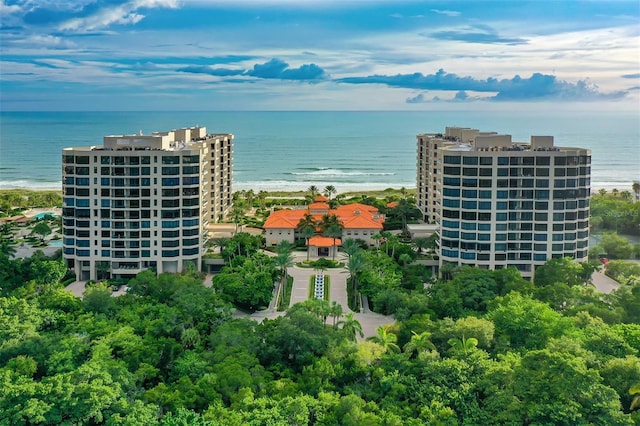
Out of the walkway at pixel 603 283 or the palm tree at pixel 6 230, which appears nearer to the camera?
the walkway at pixel 603 283

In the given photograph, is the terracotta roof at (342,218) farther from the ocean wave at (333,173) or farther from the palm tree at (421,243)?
the ocean wave at (333,173)

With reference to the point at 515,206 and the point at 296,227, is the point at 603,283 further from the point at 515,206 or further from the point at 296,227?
the point at 296,227

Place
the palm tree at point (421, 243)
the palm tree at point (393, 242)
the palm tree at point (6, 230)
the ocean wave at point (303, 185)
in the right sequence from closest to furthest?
the palm tree at point (421, 243)
the palm tree at point (393, 242)
the palm tree at point (6, 230)
the ocean wave at point (303, 185)

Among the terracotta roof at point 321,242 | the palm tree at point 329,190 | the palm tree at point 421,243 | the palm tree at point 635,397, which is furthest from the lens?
the palm tree at point 329,190

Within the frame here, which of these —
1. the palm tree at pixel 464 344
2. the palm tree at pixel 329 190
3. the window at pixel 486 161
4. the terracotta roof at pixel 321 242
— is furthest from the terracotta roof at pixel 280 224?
the palm tree at pixel 464 344

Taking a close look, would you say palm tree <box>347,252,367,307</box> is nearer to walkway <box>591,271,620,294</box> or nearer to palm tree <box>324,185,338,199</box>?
walkway <box>591,271,620,294</box>

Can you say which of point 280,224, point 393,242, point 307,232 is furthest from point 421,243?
point 280,224

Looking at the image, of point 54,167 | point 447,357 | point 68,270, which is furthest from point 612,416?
point 54,167

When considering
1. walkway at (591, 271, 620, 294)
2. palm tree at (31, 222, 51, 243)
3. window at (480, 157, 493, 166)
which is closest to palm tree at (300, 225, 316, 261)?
window at (480, 157, 493, 166)

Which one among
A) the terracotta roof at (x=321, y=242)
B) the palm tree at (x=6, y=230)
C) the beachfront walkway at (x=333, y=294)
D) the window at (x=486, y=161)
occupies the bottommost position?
the beachfront walkway at (x=333, y=294)
